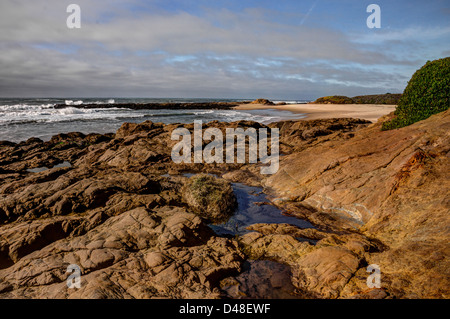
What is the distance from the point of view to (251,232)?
624 cm

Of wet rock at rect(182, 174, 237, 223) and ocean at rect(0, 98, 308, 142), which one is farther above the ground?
ocean at rect(0, 98, 308, 142)

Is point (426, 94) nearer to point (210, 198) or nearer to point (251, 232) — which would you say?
point (251, 232)

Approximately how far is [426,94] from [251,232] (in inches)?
317

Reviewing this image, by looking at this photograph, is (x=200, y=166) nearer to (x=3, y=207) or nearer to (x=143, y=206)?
(x=143, y=206)

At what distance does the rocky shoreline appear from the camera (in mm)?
4176

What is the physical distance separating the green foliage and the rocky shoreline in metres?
1.09

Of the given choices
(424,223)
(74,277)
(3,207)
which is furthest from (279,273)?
(3,207)

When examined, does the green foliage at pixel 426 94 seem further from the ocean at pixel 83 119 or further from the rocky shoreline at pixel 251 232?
the ocean at pixel 83 119

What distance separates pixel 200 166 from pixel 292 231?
23.4ft

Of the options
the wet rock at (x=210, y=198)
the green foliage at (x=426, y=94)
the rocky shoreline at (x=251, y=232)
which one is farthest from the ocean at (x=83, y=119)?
the wet rock at (x=210, y=198)

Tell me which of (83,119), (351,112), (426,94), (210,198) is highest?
(351,112)

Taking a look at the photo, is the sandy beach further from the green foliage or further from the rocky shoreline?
the rocky shoreline

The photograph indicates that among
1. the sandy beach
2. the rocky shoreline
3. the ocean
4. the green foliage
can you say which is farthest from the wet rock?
the ocean

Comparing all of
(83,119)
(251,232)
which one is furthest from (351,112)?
(83,119)
